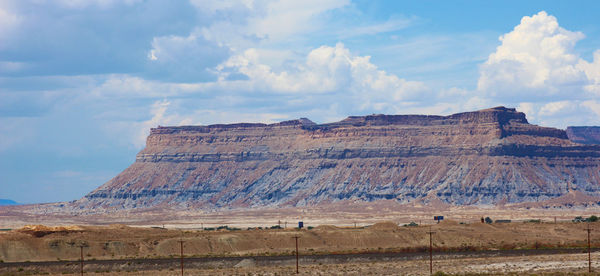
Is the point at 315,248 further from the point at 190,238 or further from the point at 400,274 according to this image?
the point at 400,274

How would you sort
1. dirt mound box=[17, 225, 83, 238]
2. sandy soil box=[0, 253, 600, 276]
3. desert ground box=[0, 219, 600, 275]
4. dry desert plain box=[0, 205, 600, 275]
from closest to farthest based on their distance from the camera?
sandy soil box=[0, 253, 600, 276] → desert ground box=[0, 219, 600, 275] → dry desert plain box=[0, 205, 600, 275] → dirt mound box=[17, 225, 83, 238]

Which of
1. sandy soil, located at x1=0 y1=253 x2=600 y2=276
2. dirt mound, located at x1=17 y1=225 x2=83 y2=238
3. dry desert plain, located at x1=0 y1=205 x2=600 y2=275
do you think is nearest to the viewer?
sandy soil, located at x1=0 y1=253 x2=600 y2=276

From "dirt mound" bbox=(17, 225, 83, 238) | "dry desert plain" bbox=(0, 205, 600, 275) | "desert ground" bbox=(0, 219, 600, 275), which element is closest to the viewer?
"desert ground" bbox=(0, 219, 600, 275)

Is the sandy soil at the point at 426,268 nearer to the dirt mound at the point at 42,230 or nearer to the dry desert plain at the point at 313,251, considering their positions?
the dry desert plain at the point at 313,251

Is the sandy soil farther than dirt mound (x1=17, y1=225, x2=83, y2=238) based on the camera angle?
No

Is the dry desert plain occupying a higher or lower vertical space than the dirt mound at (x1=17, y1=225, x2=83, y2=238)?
lower

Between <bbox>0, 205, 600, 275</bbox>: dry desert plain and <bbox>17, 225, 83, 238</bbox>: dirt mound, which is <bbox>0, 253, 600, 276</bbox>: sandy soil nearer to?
<bbox>0, 205, 600, 275</bbox>: dry desert plain

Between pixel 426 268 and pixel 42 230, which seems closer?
pixel 426 268

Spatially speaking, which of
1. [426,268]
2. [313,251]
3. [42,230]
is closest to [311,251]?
[313,251]

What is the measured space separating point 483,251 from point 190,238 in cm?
3092

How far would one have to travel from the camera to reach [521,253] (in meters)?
84.4

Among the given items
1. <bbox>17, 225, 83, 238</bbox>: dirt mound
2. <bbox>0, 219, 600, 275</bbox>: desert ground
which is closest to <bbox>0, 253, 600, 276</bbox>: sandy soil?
<bbox>0, 219, 600, 275</bbox>: desert ground

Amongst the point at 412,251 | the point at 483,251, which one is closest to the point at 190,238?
the point at 412,251

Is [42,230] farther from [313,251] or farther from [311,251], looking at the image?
[313,251]
